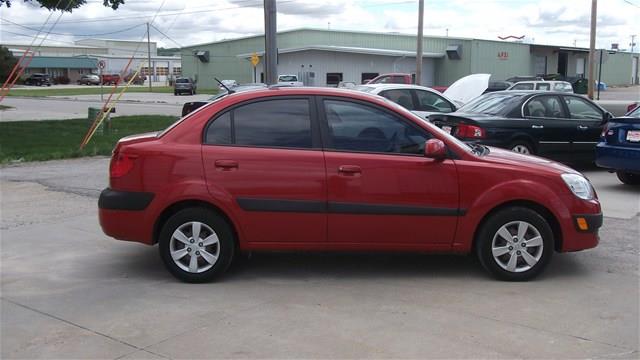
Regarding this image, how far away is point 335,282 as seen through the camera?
18.7ft

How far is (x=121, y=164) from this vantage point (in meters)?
5.68

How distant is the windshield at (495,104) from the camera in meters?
11.6

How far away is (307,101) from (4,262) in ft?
10.9

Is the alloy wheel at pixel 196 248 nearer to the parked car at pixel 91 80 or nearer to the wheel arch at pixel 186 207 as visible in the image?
the wheel arch at pixel 186 207

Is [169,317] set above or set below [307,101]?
below

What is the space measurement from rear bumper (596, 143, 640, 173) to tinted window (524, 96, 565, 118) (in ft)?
5.12

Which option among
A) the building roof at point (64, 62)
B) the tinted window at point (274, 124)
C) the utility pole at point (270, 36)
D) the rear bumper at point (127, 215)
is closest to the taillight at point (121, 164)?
the rear bumper at point (127, 215)

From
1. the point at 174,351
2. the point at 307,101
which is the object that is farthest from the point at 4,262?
the point at 307,101

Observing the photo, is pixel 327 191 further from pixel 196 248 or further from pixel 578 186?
pixel 578 186

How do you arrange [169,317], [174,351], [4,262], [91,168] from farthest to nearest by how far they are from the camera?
[91,168] < [4,262] < [169,317] < [174,351]

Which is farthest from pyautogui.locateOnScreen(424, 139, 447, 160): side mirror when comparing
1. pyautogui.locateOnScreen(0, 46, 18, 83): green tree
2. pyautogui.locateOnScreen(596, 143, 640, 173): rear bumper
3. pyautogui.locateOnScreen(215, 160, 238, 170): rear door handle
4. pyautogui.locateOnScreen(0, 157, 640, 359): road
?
pyautogui.locateOnScreen(0, 46, 18, 83): green tree

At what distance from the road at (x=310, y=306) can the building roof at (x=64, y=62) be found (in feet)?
346

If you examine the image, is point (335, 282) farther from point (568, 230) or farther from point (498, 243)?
point (568, 230)

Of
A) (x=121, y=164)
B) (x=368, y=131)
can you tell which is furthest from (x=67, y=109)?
(x=368, y=131)
